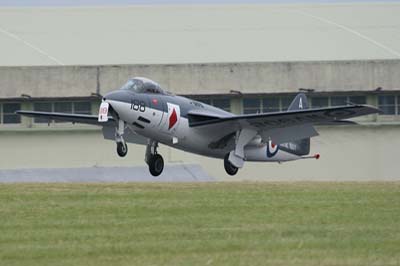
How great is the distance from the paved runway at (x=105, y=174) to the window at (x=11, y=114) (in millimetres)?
2863

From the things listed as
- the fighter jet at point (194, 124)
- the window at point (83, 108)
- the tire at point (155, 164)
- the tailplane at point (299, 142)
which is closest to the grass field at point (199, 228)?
the fighter jet at point (194, 124)

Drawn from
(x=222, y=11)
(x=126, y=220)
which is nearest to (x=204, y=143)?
(x=126, y=220)

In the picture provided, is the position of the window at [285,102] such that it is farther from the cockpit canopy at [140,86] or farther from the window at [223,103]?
the cockpit canopy at [140,86]

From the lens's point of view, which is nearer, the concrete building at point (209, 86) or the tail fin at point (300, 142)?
the tail fin at point (300, 142)

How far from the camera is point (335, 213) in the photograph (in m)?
20.8

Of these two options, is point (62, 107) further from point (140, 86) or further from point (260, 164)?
point (140, 86)

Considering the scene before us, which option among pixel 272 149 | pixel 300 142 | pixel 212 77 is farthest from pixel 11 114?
pixel 272 149

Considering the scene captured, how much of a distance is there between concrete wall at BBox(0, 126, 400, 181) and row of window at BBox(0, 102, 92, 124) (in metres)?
0.86

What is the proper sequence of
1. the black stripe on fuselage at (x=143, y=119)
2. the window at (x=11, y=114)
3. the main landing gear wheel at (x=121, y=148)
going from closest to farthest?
the main landing gear wheel at (x=121, y=148) < the black stripe on fuselage at (x=143, y=119) < the window at (x=11, y=114)

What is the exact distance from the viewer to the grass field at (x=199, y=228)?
1585 cm

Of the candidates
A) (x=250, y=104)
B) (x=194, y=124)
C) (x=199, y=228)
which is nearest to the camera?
(x=199, y=228)

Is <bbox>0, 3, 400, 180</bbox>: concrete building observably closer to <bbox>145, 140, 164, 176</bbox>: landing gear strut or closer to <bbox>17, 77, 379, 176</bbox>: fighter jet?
<bbox>17, 77, 379, 176</bbox>: fighter jet

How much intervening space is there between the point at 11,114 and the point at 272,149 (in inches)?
608

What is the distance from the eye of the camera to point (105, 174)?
46.0 m
